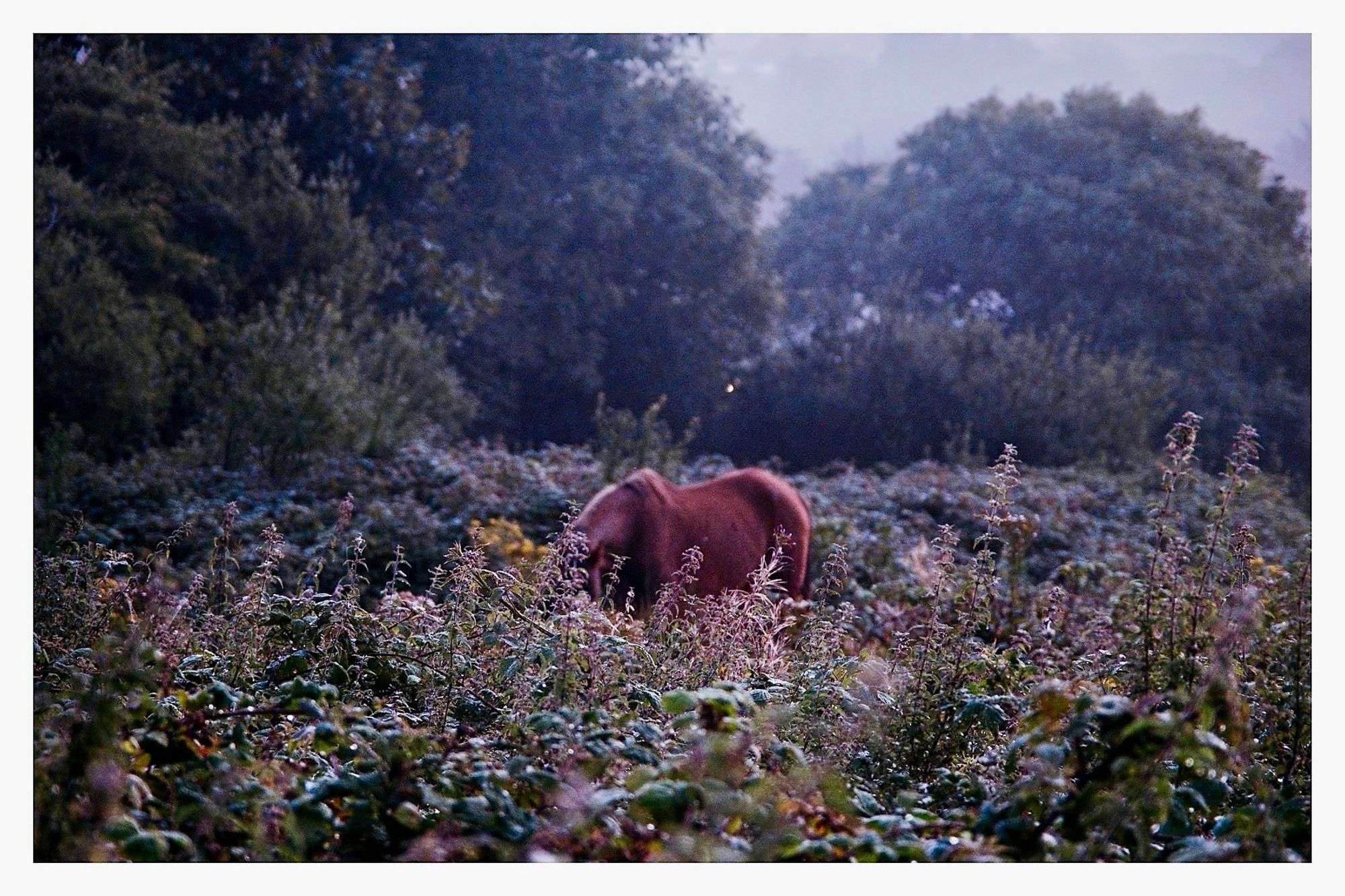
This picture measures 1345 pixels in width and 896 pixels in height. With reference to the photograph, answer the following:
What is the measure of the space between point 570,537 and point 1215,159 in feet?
56.8

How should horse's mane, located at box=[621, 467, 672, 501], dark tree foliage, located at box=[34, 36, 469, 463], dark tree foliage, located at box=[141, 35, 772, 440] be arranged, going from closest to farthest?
horse's mane, located at box=[621, 467, 672, 501]
dark tree foliage, located at box=[34, 36, 469, 463]
dark tree foliage, located at box=[141, 35, 772, 440]

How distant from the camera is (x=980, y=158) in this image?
2316cm

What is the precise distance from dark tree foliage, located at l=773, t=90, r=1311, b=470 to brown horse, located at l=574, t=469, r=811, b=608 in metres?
9.37

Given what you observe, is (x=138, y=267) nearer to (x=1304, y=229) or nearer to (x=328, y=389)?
(x=328, y=389)

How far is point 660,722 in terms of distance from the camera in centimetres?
349

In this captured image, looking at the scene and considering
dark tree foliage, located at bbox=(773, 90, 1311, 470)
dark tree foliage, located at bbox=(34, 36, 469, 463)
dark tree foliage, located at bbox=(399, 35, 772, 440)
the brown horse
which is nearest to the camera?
the brown horse

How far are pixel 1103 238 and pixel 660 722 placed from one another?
18042mm

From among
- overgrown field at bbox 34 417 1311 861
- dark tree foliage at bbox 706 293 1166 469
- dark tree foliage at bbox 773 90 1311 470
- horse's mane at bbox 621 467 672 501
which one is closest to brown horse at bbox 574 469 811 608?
horse's mane at bbox 621 467 672 501

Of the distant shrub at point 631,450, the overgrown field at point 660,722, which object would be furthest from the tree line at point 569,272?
the overgrown field at point 660,722

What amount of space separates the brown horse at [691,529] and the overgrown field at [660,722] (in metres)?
1.58

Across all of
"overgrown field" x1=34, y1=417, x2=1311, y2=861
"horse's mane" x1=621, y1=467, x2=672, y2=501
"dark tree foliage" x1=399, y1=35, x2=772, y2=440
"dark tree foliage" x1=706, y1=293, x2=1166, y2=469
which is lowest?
"overgrown field" x1=34, y1=417, x2=1311, y2=861

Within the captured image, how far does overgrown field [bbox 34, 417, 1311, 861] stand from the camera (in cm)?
246

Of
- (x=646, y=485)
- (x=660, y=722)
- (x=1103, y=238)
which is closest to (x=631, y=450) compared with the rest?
(x=646, y=485)

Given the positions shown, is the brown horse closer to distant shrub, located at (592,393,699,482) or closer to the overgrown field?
the overgrown field
